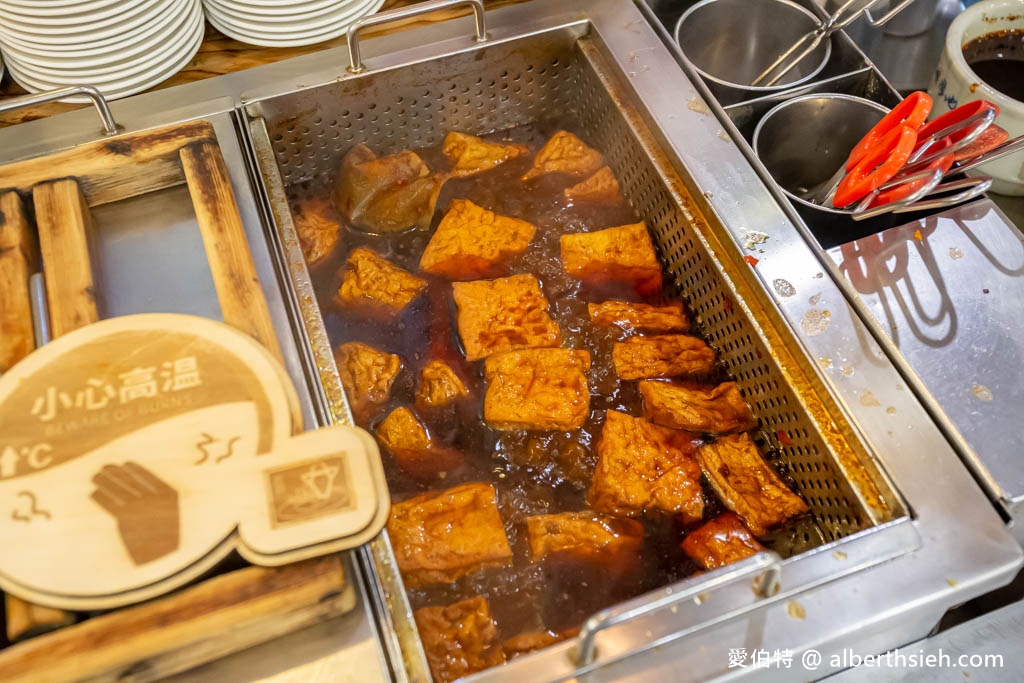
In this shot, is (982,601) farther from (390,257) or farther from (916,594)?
(390,257)

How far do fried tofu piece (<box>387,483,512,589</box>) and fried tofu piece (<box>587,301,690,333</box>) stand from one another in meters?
0.66

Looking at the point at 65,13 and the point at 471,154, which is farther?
the point at 471,154

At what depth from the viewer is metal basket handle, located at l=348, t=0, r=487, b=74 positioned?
1.99 meters

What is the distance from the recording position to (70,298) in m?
1.62

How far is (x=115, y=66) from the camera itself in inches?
87.9

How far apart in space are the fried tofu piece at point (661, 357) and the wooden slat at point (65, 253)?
4.34 feet

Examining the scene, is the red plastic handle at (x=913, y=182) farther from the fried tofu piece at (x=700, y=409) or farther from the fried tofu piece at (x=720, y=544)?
the fried tofu piece at (x=720, y=544)

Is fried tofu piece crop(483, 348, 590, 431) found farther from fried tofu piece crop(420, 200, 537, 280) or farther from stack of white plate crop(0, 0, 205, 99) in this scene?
stack of white plate crop(0, 0, 205, 99)

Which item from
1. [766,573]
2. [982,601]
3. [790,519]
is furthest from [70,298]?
[982,601]

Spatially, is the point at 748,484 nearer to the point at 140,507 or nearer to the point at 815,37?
the point at 140,507

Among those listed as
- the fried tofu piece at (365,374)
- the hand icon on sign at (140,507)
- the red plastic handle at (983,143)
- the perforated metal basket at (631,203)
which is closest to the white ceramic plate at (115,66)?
the perforated metal basket at (631,203)

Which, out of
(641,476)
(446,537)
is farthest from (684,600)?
(446,537)

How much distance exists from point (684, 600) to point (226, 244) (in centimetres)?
127

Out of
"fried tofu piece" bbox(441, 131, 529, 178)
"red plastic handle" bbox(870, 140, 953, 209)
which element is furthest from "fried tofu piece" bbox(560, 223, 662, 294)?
"red plastic handle" bbox(870, 140, 953, 209)
